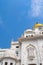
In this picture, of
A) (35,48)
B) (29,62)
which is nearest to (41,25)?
(35,48)

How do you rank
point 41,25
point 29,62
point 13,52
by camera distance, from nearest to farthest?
1. point 29,62
2. point 13,52
3. point 41,25

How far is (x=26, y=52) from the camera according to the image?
47.3 m

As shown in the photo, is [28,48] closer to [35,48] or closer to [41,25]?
[35,48]

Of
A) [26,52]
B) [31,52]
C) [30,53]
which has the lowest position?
[30,53]

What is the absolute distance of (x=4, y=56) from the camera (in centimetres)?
4678

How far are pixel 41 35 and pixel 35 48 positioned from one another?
3.66m

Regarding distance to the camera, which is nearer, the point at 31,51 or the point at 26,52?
the point at 31,51

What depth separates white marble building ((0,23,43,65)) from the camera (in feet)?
150

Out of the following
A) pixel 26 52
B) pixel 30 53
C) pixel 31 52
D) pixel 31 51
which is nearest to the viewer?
pixel 30 53

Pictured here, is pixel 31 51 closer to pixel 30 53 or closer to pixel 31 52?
pixel 31 52

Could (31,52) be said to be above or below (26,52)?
below

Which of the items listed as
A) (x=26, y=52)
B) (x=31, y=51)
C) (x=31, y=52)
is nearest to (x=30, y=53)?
(x=31, y=52)

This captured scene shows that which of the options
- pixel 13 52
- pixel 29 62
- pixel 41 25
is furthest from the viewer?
pixel 41 25

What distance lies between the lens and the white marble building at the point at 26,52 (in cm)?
4584
